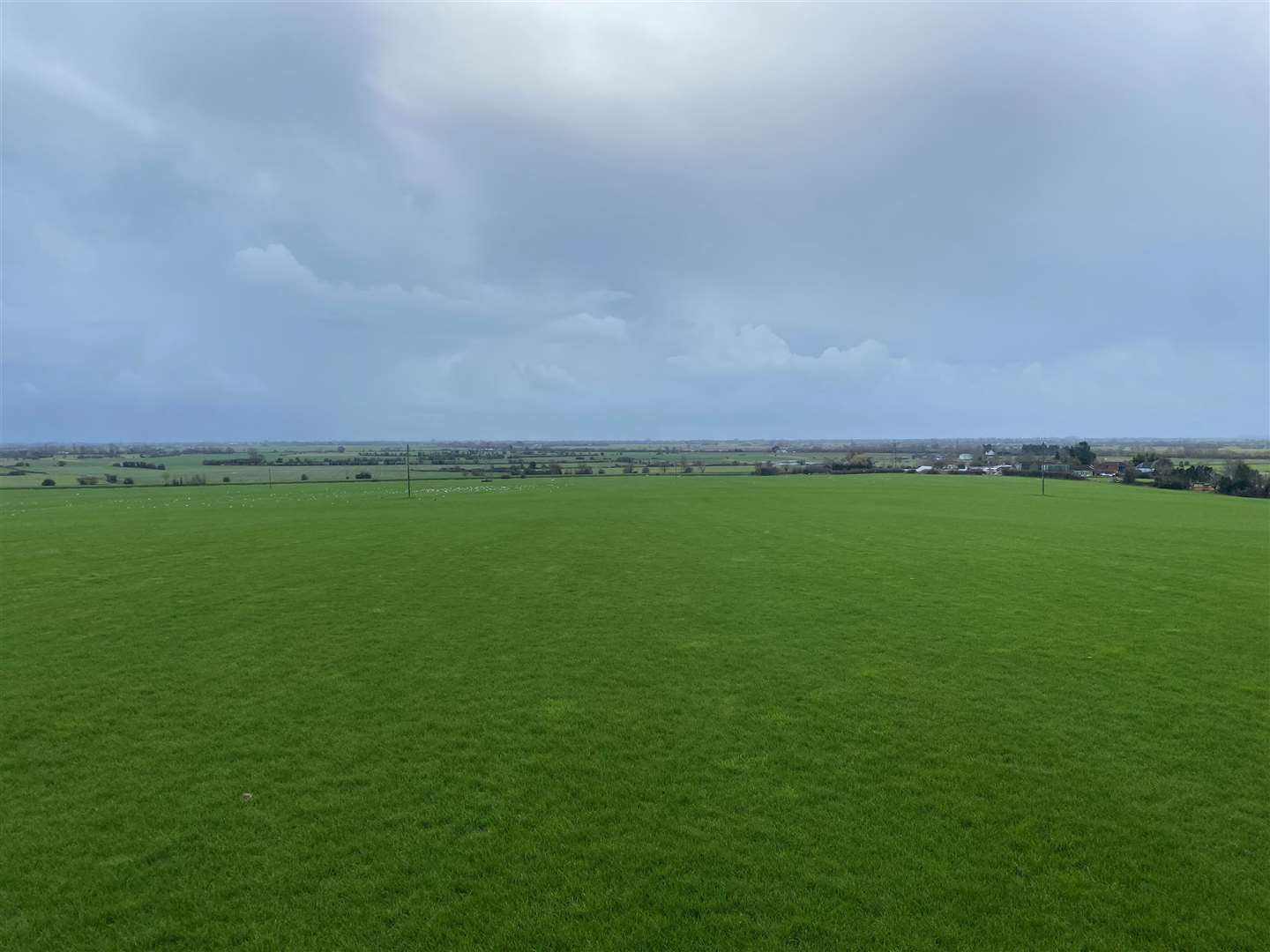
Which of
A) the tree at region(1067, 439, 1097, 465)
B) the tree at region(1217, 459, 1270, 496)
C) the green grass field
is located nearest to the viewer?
the green grass field

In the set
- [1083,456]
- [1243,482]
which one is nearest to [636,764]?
[1243,482]

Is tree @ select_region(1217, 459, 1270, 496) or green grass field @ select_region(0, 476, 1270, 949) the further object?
tree @ select_region(1217, 459, 1270, 496)

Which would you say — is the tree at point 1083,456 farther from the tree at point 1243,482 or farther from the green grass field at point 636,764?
the green grass field at point 636,764

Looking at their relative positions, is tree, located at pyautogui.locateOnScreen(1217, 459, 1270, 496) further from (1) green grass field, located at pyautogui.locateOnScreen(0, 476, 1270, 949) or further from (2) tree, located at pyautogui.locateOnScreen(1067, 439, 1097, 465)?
(1) green grass field, located at pyautogui.locateOnScreen(0, 476, 1270, 949)

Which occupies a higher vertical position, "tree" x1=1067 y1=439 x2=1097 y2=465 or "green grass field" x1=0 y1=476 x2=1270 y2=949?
"tree" x1=1067 y1=439 x2=1097 y2=465

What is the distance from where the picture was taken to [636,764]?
6.83 meters

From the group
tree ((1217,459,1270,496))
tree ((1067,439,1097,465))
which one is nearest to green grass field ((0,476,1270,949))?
tree ((1217,459,1270,496))

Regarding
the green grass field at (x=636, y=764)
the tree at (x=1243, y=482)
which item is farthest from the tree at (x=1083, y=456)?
the green grass field at (x=636, y=764)

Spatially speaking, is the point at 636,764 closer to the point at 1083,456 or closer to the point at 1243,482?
the point at 1243,482

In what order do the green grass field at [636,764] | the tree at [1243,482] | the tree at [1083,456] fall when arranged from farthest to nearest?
the tree at [1083,456]
the tree at [1243,482]
the green grass field at [636,764]

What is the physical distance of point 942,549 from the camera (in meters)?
22.4

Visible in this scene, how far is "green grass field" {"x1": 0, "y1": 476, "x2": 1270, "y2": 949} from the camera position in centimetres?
473

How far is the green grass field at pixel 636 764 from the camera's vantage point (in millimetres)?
4730

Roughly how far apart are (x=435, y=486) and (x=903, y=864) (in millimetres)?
66059
